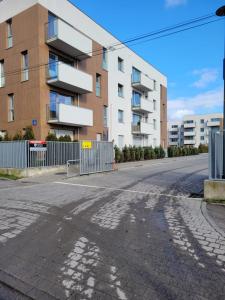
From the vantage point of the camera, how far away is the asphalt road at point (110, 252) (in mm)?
3047

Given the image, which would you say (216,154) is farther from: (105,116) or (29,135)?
(105,116)

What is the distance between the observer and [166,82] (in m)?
43.0

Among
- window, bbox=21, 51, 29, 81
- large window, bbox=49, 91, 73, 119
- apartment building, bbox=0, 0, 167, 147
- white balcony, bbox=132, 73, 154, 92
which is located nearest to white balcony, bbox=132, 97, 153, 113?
white balcony, bbox=132, 73, 154, 92

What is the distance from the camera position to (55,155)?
53.9ft

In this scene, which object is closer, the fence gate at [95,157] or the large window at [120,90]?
the fence gate at [95,157]

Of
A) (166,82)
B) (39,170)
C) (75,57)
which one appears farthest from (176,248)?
(166,82)

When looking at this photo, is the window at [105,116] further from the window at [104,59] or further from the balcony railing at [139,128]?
the balcony railing at [139,128]

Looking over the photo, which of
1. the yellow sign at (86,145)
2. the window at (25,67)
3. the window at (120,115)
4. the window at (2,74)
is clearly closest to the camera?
the yellow sign at (86,145)

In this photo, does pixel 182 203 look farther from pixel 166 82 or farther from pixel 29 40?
pixel 166 82

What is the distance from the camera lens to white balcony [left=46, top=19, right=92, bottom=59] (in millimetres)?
18172

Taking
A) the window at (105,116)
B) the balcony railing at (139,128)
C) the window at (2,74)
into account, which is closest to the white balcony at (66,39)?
the window at (2,74)

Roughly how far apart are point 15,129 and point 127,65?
16.5m

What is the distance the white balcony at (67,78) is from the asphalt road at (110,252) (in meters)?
12.8

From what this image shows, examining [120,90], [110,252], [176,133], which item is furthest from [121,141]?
[176,133]
